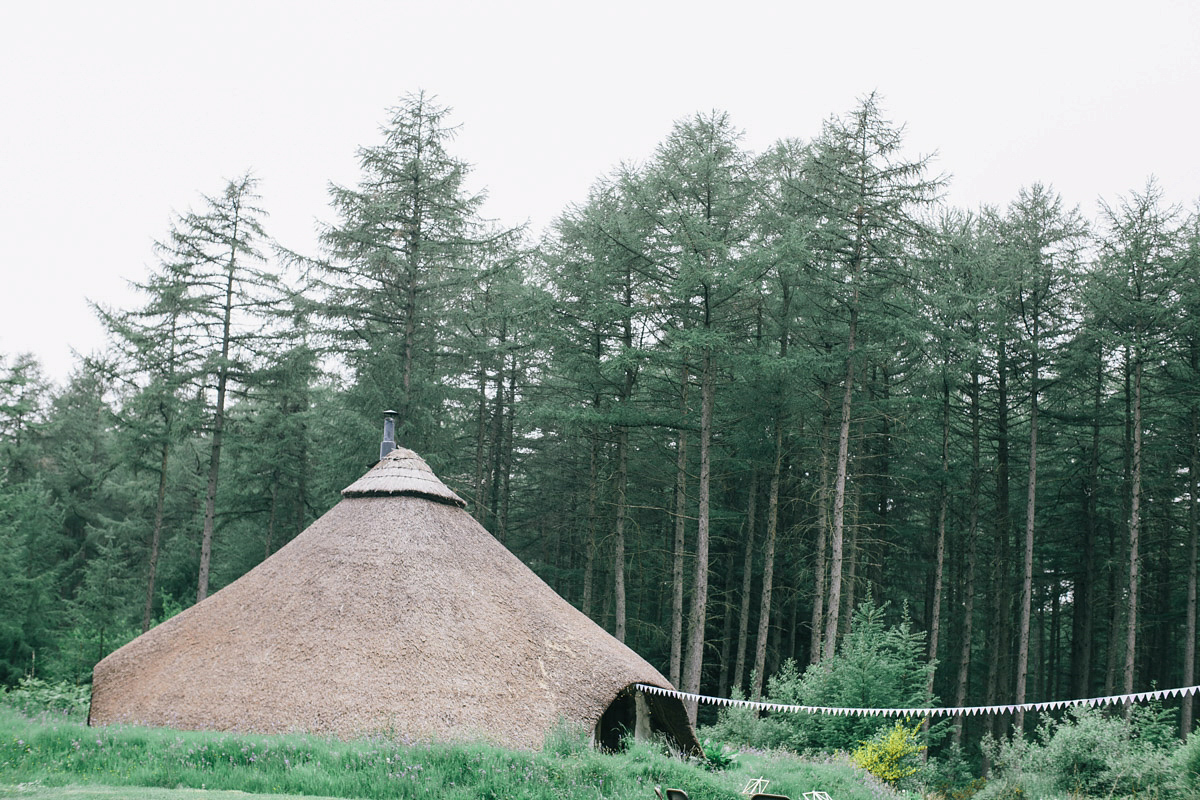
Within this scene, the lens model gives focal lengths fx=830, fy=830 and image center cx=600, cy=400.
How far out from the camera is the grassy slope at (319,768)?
812 cm

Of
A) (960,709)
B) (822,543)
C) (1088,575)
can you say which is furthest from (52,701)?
(1088,575)

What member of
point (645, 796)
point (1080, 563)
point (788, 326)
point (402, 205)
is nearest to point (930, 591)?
point (1080, 563)

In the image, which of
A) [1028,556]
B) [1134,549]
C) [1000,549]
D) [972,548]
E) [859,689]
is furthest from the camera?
[1000,549]

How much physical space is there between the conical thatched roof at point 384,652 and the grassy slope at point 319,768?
2.05 feet

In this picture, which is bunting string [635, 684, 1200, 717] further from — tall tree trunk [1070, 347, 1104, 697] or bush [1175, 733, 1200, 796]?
tall tree trunk [1070, 347, 1104, 697]

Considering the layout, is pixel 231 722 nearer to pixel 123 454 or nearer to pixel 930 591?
pixel 123 454

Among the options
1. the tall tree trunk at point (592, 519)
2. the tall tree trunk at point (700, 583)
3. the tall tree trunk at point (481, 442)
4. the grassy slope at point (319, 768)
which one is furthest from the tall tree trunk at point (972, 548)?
the grassy slope at point (319, 768)

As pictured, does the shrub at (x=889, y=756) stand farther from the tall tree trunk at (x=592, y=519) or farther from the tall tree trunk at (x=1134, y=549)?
the tall tree trunk at (x=592, y=519)

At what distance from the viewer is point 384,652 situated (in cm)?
1041

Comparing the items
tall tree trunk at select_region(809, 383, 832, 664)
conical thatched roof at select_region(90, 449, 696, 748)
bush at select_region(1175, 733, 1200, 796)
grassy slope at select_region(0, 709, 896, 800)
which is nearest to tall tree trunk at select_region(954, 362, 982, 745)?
tall tree trunk at select_region(809, 383, 832, 664)

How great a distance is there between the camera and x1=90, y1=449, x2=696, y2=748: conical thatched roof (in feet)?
32.5

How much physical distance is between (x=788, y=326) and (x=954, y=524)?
475 inches

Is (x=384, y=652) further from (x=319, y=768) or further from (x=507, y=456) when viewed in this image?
(x=507, y=456)

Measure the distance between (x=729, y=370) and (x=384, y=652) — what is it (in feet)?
41.3
